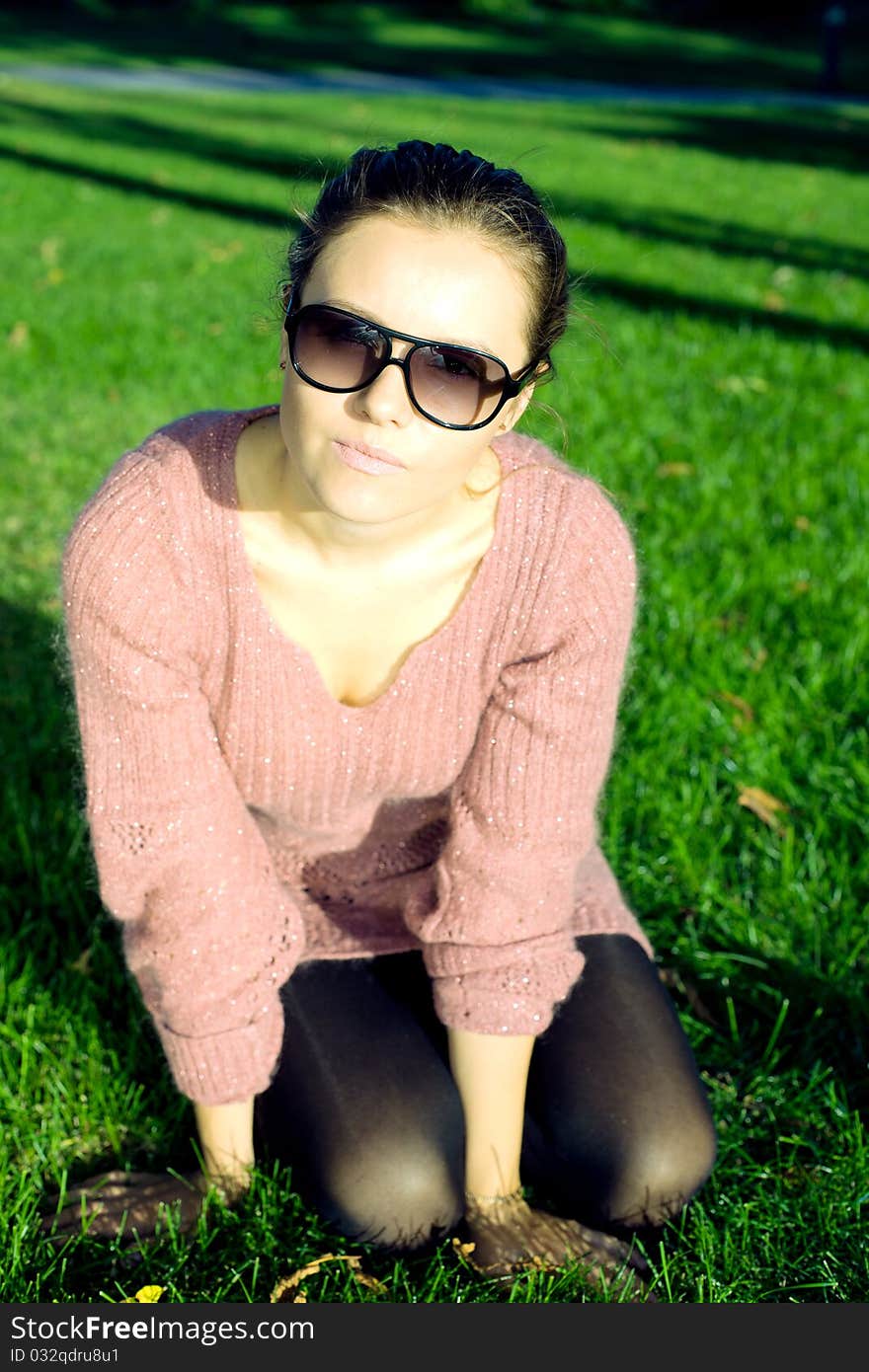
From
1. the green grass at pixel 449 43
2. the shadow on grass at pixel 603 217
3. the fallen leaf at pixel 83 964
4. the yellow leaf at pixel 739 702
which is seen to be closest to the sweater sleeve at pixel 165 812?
the fallen leaf at pixel 83 964

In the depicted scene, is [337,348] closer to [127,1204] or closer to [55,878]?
[127,1204]

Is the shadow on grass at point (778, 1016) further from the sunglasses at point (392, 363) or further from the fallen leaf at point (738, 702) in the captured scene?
the sunglasses at point (392, 363)

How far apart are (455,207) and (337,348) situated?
0.73 feet

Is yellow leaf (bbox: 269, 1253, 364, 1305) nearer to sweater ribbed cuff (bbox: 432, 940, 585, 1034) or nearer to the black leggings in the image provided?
the black leggings

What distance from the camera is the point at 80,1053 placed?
7.59ft

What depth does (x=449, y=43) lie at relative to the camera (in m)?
24.8

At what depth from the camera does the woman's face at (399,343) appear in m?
1.64

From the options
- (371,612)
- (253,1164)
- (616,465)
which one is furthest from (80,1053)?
(616,465)

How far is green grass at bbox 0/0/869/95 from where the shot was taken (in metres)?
20.8

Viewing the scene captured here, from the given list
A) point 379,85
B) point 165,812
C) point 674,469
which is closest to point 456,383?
point 165,812

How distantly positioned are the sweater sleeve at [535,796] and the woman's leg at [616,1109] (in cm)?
11

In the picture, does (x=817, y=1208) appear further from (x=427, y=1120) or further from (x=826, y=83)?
(x=826, y=83)

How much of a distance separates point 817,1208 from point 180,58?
2133cm

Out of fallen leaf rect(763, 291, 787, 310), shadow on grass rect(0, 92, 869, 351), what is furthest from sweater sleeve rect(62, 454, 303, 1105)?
fallen leaf rect(763, 291, 787, 310)
